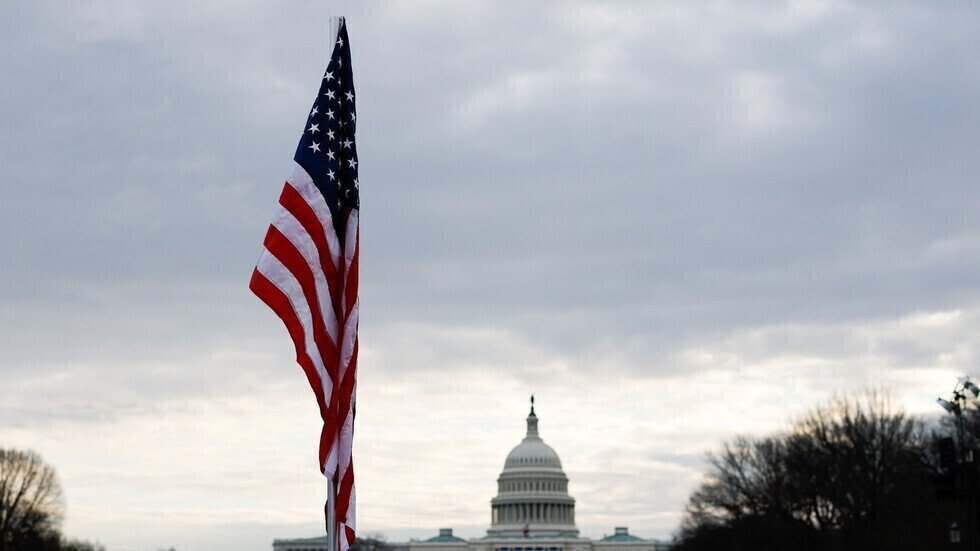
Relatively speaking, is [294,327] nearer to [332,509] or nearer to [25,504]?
[332,509]

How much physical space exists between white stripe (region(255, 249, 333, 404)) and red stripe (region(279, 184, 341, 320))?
562 mm

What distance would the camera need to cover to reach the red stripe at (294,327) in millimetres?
17938

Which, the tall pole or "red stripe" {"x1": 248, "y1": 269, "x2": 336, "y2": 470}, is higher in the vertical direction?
"red stripe" {"x1": 248, "y1": 269, "x2": 336, "y2": 470}

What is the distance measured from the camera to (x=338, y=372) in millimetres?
18953

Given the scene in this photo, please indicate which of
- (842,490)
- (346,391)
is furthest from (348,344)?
(842,490)

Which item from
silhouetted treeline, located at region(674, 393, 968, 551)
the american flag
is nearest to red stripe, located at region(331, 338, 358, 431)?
the american flag

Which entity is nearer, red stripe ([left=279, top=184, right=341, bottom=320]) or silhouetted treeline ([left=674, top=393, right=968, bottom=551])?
red stripe ([left=279, top=184, right=341, bottom=320])

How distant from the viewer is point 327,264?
1878cm

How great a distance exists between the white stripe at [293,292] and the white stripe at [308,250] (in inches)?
11.4

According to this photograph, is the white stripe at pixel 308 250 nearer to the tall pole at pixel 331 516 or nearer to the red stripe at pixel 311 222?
the red stripe at pixel 311 222

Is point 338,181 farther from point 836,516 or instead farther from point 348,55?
point 836,516

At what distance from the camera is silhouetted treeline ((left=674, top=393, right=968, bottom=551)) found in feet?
300

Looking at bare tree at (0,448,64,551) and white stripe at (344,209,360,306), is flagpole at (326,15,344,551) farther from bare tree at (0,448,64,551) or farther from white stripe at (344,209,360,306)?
bare tree at (0,448,64,551)

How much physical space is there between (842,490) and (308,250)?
87.7 meters
